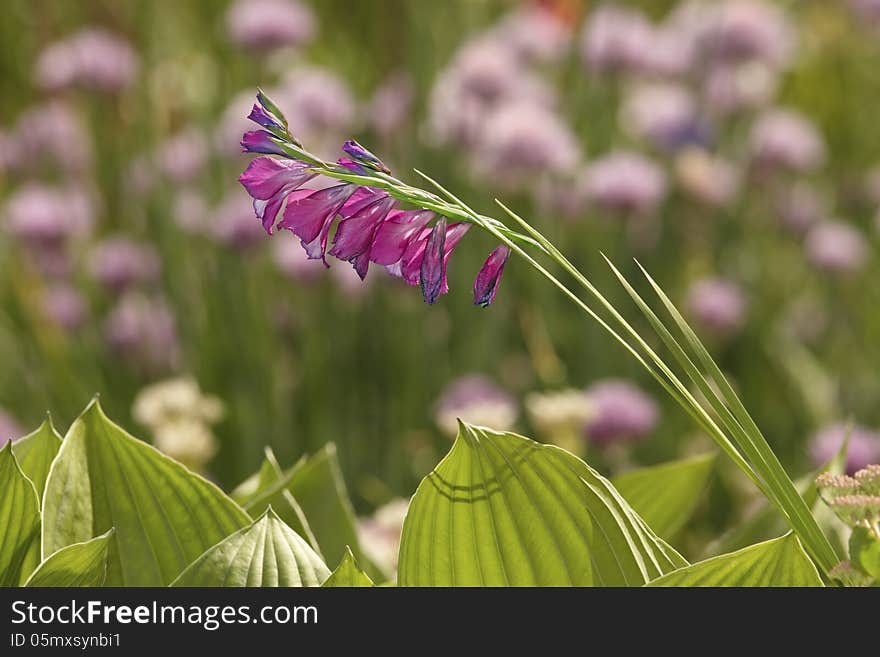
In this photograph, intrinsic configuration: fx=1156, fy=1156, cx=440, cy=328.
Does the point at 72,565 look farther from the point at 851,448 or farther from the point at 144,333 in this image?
the point at 144,333

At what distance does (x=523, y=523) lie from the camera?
2.36ft

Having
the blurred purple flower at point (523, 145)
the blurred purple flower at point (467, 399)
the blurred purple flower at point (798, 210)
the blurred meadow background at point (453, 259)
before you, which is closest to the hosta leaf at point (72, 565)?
the blurred purple flower at point (467, 399)

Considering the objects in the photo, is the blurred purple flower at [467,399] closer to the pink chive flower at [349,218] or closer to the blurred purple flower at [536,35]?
the blurred purple flower at [536,35]

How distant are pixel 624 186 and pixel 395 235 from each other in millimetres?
1477

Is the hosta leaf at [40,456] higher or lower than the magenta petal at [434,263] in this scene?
higher

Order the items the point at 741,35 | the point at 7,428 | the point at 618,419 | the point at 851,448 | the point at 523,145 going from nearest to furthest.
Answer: the point at 851,448
the point at 618,419
the point at 7,428
the point at 523,145
the point at 741,35

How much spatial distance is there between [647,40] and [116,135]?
1109 mm

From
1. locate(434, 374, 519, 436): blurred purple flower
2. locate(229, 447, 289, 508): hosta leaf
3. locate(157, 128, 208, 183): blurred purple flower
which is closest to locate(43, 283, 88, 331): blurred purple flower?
locate(157, 128, 208, 183): blurred purple flower

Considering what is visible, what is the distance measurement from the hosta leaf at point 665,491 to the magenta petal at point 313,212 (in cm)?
45

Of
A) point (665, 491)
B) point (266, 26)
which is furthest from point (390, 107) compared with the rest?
point (665, 491)

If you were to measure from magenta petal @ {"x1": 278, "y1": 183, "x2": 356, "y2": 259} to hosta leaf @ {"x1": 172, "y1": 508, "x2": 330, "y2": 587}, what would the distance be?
0.56ft

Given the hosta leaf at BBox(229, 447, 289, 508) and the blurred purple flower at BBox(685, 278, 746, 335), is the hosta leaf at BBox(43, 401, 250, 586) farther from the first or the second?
the blurred purple flower at BBox(685, 278, 746, 335)

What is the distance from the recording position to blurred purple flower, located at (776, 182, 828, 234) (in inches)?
101

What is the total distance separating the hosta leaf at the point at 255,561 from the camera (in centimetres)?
69
